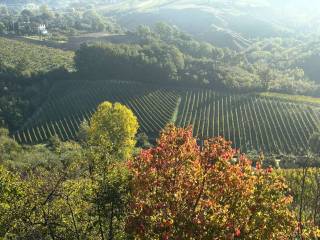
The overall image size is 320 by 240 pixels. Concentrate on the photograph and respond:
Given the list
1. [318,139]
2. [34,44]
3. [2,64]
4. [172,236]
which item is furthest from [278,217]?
[34,44]

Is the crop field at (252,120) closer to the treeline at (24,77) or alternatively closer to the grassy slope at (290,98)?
the grassy slope at (290,98)

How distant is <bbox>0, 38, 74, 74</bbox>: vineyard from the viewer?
141750mm

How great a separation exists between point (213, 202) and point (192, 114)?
313 ft

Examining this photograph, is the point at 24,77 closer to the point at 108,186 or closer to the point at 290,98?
the point at 290,98

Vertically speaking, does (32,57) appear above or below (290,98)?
above

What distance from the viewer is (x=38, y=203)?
27.6 m

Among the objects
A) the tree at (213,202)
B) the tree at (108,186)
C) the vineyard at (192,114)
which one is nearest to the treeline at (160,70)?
the vineyard at (192,114)

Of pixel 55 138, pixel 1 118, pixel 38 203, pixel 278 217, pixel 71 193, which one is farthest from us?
pixel 1 118

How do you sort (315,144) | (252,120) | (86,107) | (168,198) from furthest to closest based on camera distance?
(86,107) < (252,120) < (315,144) < (168,198)

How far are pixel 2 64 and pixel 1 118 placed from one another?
29942mm

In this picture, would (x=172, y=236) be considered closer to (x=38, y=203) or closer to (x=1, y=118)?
(x=38, y=203)

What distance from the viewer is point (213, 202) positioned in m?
21.8

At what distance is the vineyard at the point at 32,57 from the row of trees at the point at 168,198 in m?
114

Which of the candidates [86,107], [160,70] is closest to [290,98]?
[160,70]
